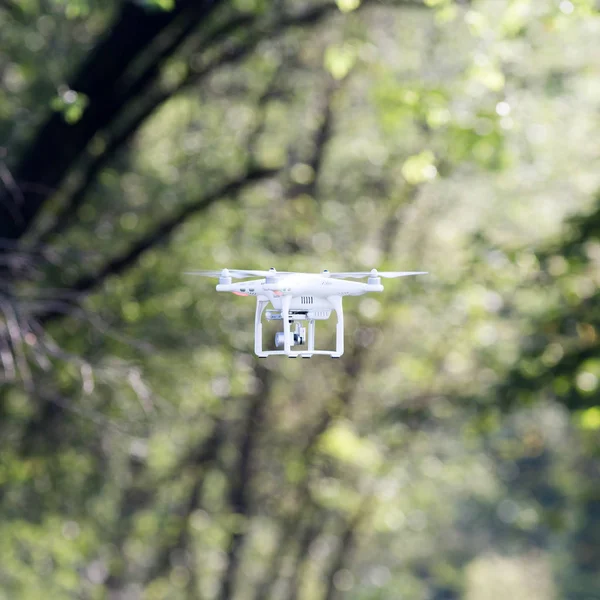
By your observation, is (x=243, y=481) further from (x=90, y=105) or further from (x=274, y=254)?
(x=90, y=105)

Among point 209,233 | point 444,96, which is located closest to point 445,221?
point 209,233

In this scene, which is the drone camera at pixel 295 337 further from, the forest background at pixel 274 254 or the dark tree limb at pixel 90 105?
the dark tree limb at pixel 90 105

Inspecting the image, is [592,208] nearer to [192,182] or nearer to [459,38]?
[459,38]

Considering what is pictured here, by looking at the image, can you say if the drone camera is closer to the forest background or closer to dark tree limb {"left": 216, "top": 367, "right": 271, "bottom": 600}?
the forest background

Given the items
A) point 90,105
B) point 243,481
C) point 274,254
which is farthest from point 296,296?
point 243,481

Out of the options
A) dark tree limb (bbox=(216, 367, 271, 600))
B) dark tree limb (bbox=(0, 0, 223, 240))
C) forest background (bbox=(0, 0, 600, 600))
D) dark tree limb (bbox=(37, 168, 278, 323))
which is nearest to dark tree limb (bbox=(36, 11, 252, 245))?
forest background (bbox=(0, 0, 600, 600))

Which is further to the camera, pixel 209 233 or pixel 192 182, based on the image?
pixel 192 182
